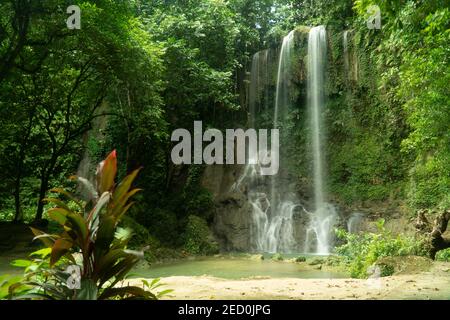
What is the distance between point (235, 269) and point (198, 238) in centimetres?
407

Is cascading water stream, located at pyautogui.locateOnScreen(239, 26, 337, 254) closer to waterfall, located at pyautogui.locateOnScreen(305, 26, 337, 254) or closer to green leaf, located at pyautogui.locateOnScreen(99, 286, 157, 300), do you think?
waterfall, located at pyautogui.locateOnScreen(305, 26, 337, 254)

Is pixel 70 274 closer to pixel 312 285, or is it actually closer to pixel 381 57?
pixel 312 285

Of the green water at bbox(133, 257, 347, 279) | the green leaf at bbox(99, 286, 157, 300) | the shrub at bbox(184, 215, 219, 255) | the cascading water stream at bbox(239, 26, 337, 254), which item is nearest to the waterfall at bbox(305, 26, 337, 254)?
the cascading water stream at bbox(239, 26, 337, 254)

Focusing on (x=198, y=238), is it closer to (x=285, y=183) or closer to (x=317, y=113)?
(x=285, y=183)

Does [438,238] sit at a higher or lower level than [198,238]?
higher

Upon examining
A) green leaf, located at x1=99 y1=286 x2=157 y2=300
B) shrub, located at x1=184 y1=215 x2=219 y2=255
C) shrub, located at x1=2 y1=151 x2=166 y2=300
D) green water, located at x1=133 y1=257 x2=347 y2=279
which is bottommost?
green water, located at x1=133 y1=257 x2=347 y2=279

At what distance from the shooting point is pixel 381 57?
38.3ft

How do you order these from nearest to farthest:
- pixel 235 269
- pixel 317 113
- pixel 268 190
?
pixel 235 269
pixel 268 190
pixel 317 113

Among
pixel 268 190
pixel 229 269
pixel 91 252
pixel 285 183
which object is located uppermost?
pixel 285 183

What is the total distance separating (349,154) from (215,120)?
201 inches

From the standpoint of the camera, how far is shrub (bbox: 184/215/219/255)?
42.9ft

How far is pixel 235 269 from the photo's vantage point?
31.4ft

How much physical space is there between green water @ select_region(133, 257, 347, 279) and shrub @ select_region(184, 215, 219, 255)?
5.06 ft

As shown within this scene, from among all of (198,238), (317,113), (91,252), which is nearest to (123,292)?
(91,252)
